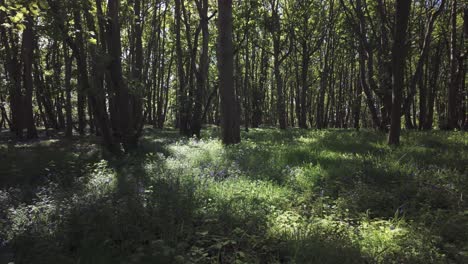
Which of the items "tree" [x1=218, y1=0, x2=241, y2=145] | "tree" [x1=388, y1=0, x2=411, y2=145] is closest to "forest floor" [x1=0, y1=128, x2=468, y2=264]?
"tree" [x1=388, y1=0, x2=411, y2=145]

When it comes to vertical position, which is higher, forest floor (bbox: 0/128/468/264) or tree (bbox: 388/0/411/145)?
tree (bbox: 388/0/411/145)

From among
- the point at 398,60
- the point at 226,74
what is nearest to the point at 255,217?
the point at 398,60

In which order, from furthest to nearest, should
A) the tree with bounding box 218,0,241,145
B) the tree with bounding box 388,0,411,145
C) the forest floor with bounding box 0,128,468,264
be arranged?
the tree with bounding box 218,0,241,145
the tree with bounding box 388,0,411,145
the forest floor with bounding box 0,128,468,264

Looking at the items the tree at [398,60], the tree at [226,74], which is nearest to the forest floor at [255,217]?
the tree at [398,60]

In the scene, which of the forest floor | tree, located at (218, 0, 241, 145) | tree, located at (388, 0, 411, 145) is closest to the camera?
the forest floor

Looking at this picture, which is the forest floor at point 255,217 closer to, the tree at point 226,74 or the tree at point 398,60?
the tree at point 398,60

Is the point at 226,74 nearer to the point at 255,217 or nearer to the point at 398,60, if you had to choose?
the point at 398,60

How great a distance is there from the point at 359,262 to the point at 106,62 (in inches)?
381

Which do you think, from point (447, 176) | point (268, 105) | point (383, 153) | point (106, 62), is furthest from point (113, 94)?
point (268, 105)

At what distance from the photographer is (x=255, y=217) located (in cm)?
430

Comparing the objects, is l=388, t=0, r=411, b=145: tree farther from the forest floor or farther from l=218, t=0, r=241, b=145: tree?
l=218, t=0, r=241, b=145: tree

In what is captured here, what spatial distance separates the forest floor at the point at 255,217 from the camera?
354cm

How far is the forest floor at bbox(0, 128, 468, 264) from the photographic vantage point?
11.6 feet

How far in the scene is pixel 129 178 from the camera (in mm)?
6305
